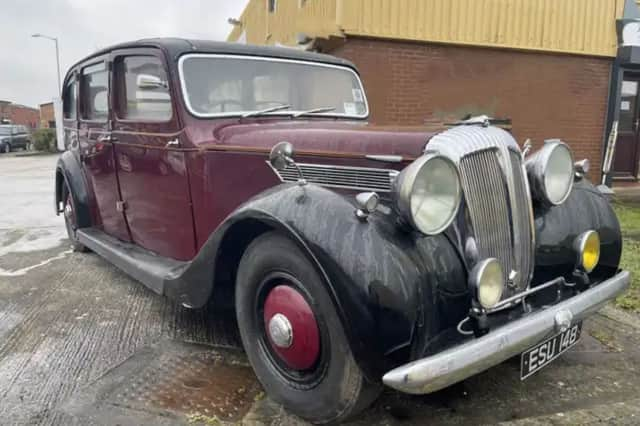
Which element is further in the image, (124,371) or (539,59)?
(539,59)

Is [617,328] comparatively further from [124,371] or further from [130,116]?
[130,116]

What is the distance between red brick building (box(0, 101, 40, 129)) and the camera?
51.8 m

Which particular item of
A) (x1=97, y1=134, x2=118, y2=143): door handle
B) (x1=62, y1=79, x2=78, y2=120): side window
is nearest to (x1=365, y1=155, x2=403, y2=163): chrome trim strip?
(x1=97, y1=134, x2=118, y2=143): door handle

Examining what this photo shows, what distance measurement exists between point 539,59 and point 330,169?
6.43 meters

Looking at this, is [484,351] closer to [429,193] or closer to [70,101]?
[429,193]

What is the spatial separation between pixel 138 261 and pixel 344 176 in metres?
1.65

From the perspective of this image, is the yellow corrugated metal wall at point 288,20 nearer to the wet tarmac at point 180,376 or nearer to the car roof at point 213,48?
the car roof at point 213,48

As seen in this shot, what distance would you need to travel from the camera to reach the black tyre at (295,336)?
1.98 metres

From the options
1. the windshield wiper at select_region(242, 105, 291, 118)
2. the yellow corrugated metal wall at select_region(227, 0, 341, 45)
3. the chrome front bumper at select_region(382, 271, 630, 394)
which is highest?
the yellow corrugated metal wall at select_region(227, 0, 341, 45)

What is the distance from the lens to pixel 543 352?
7.14ft

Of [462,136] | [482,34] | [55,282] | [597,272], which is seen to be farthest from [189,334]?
[482,34]

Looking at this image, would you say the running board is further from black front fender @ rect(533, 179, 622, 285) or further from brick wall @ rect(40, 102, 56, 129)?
brick wall @ rect(40, 102, 56, 129)

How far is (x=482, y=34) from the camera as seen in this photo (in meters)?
7.17

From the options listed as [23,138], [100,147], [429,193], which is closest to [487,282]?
[429,193]
